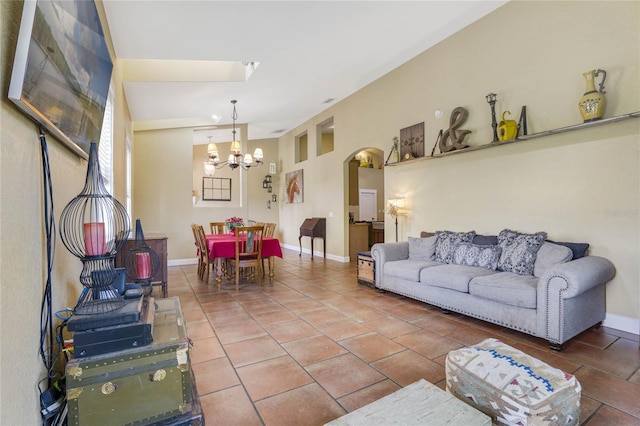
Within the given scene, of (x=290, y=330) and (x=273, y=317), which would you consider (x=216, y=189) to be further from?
(x=290, y=330)

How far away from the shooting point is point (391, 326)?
10.2 feet

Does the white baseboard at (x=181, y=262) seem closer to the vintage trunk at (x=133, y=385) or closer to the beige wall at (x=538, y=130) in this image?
the beige wall at (x=538, y=130)

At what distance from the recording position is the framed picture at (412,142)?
500 cm

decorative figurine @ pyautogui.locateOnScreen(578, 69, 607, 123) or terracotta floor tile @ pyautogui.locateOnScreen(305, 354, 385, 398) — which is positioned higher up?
decorative figurine @ pyautogui.locateOnScreen(578, 69, 607, 123)

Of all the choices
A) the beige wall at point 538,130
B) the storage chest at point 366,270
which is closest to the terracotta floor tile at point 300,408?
the storage chest at point 366,270

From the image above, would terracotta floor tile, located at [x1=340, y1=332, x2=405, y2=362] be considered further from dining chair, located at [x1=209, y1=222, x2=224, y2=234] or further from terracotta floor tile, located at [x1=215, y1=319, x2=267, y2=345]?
dining chair, located at [x1=209, y1=222, x2=224, y2=234]

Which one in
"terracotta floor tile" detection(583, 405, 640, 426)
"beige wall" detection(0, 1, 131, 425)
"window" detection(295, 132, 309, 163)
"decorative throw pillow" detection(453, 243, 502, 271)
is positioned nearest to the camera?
"beige wall" detection(0, 1, 131, 425)

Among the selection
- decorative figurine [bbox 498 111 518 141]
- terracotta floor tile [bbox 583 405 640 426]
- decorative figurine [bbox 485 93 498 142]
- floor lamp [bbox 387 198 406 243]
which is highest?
decorative figurine [bbox 485 93 498 142]

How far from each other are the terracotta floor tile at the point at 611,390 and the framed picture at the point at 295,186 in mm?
7152

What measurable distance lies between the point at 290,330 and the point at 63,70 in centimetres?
260

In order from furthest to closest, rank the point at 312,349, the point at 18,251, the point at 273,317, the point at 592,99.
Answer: the point at 273,317 < the point at 592,99 < the point at 312,349 < the point at 18,251

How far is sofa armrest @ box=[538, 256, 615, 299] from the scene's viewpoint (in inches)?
97.8

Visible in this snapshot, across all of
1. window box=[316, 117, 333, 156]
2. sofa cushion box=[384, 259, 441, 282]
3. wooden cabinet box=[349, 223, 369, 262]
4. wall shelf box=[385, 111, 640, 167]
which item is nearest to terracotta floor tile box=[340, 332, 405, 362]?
sofa cushion box=[384, 259, 441, 282]

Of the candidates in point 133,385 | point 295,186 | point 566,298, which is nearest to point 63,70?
point 133,385
